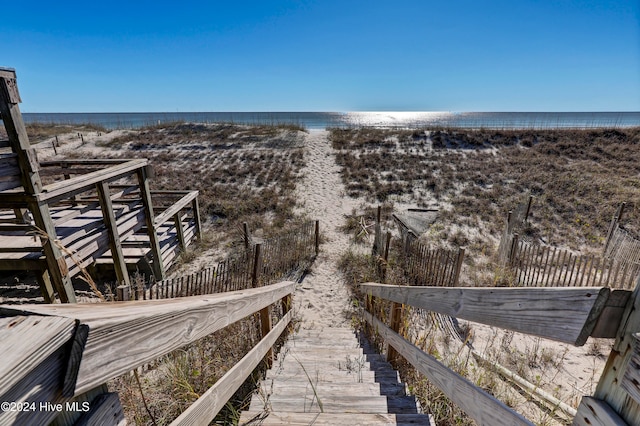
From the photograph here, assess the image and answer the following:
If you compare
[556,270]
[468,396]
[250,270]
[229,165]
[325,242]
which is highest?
[468,396]

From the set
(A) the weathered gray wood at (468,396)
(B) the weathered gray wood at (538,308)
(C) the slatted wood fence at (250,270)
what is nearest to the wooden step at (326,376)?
(A) the weathered gray wood at (468,396)

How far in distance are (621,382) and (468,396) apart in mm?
790

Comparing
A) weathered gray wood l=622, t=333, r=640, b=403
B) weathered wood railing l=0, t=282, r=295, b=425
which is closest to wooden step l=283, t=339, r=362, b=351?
weathered wood railing l=0, t=282, r=295, b=425

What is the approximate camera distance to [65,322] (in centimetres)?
63

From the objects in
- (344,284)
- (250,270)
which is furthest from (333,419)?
(344,284)

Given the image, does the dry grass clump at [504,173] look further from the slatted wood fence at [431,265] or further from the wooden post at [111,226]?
the wooden post at [111,226]

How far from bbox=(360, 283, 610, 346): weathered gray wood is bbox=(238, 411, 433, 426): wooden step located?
33.2 inches

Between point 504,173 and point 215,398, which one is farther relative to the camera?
point 504,173

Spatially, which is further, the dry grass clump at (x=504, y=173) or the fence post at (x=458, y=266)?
the dry grass clump at (x=504, y=173)

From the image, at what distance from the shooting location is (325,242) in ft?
33.0

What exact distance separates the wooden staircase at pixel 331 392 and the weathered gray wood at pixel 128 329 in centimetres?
123

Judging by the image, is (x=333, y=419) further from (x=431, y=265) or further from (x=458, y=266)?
(x=431, y=265)

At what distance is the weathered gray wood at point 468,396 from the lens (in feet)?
3.89

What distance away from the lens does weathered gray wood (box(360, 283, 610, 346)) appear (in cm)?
86
